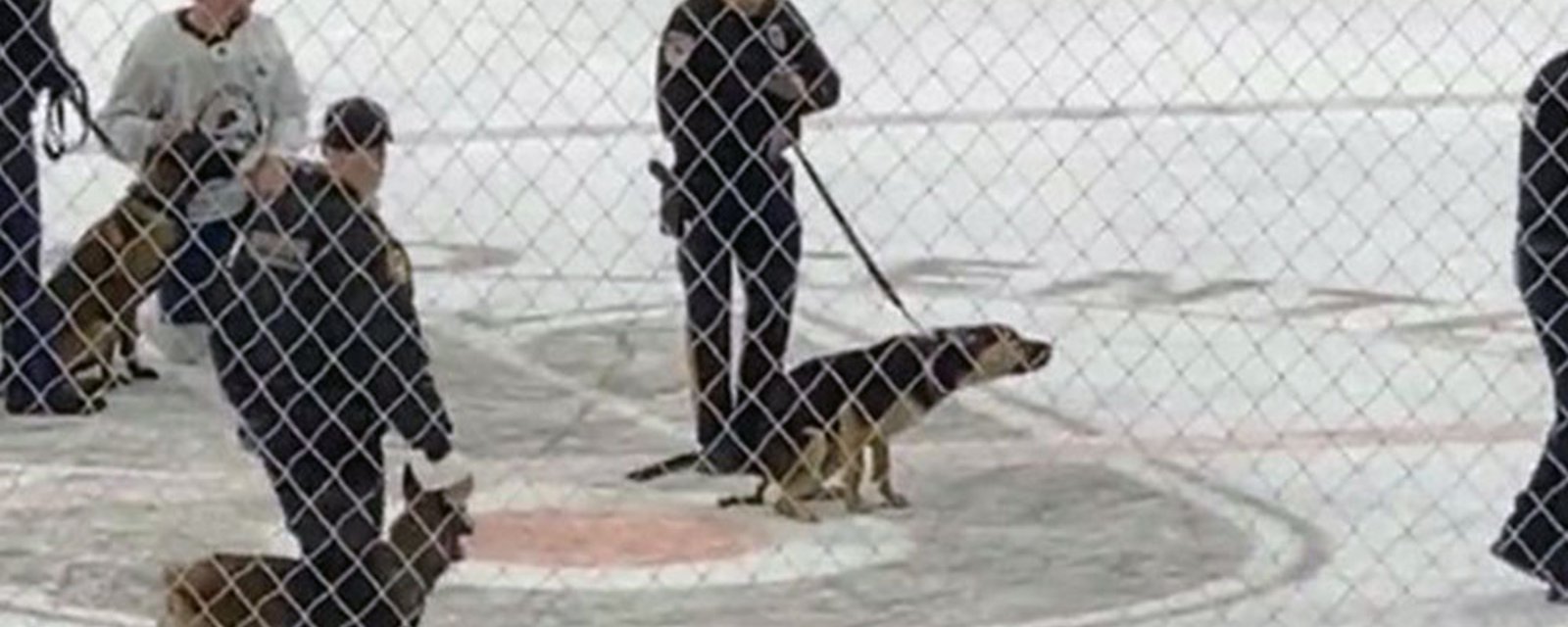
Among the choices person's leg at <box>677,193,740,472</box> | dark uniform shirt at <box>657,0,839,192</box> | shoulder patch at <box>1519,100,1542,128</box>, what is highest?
shoulder patch at <box>1519,100,1542,128</box>

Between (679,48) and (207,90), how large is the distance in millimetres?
1142

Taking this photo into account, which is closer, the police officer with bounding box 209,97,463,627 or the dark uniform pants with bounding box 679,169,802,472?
the police officer with bounding box 209,97,463,627

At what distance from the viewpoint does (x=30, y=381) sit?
10.4 meters

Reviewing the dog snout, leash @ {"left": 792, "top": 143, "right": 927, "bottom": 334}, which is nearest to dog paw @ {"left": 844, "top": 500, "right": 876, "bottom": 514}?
the dog snout

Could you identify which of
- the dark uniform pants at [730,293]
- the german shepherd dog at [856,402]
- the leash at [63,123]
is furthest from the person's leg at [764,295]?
the leash at [63,123]

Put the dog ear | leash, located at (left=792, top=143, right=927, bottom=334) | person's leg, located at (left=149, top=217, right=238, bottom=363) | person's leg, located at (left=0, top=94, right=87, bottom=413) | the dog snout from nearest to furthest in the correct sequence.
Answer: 1. the dog ear
2. person's leg, located at (left=149, top=217, right=238, bottom=363)
3. the dog snout
4. person's leg, located at (left=0, top=94, right=87, bottom=413)
5. leash, located at (left=792, top=143, right=927, bottom=334)

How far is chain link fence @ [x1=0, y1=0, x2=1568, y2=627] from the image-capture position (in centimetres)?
775

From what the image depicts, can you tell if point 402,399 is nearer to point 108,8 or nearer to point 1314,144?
point 1314,144

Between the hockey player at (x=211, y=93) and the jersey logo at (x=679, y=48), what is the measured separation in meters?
0.90

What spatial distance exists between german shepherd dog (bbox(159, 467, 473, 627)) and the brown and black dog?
7.19ft

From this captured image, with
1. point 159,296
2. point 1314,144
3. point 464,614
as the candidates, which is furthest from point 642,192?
point 464,614

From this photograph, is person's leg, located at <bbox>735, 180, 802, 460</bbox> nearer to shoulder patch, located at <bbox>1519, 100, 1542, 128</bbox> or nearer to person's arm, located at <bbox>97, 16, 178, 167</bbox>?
person's arm, located at <bbox>97, 16, 178, 167</bbox>

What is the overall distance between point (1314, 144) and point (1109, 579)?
7568 mm

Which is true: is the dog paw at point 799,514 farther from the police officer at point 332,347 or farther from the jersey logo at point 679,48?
the police officer at point 332,347
